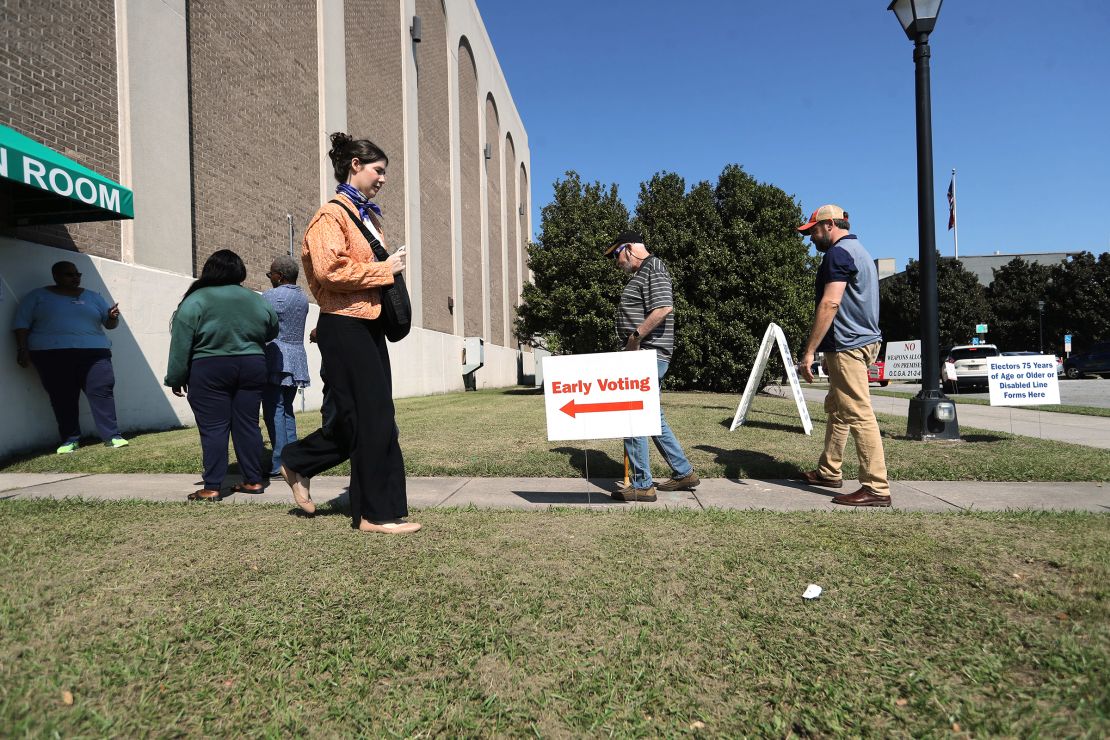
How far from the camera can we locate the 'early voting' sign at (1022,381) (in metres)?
7.71

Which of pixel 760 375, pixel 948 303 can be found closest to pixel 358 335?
pixel 760 375

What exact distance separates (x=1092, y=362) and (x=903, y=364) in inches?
1090

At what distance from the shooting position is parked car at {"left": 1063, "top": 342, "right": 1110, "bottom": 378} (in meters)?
31.2

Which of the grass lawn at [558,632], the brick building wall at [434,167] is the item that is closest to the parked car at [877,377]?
the grass lawn at [558,632]

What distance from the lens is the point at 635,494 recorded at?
452 centimetres

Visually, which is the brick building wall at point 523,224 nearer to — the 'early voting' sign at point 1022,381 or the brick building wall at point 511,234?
the brick building wall at point 511,234

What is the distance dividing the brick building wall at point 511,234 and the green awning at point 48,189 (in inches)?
1150

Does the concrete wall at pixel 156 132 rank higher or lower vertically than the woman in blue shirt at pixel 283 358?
higher

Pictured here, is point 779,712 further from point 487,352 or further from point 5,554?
point 487,352

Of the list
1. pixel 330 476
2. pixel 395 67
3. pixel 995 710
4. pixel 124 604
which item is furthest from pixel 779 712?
pixel 395 67

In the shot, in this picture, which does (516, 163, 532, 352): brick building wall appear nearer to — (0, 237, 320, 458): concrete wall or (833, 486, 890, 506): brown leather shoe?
(0, 237, 320, 458): concrete wall

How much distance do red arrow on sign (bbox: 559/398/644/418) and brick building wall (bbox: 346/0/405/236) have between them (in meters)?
13.4

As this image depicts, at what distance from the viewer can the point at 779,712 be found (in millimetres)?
1807

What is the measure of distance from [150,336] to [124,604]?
729 cm
